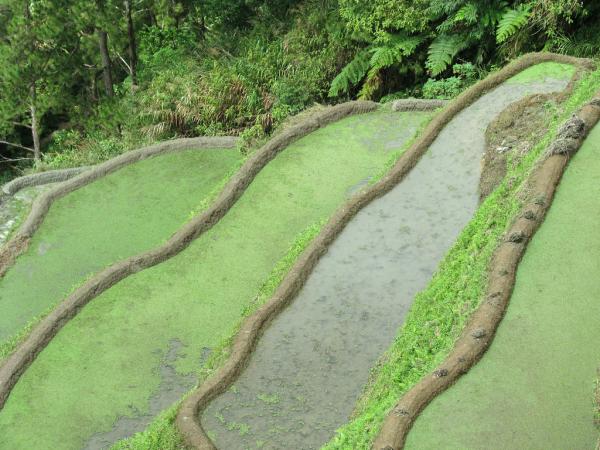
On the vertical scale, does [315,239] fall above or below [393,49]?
below

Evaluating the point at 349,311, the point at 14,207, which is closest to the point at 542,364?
the point at 349,311

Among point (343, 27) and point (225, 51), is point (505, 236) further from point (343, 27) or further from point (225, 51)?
point (225, 51)

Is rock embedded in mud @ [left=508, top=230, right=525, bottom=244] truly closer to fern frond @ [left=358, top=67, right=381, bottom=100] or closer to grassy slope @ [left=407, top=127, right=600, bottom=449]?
grassy slope @ [left=407, top=127, right=600, bottom=449]

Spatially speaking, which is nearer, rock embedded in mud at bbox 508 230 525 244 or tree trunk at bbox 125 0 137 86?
rock embedded in mud at bbox 508 230 525 244

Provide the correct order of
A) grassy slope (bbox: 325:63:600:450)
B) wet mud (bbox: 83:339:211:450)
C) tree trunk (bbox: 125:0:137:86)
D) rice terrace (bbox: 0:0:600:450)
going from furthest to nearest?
tree trunk (bbox: 125:0:137:86)
wet mud (bbox: 83:339:211:450)
rice terrace (bbox: 0:0:600:450)
grassy slope (bbox: 325:63:600:450)

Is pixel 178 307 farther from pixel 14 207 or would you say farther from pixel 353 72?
pixel 353 72

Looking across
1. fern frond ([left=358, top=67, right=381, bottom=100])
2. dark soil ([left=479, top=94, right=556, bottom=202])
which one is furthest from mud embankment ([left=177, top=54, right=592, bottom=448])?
fern frond ([left=358, top=67, right=381, bottom=100])

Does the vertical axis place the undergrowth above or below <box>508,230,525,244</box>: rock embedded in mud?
below
